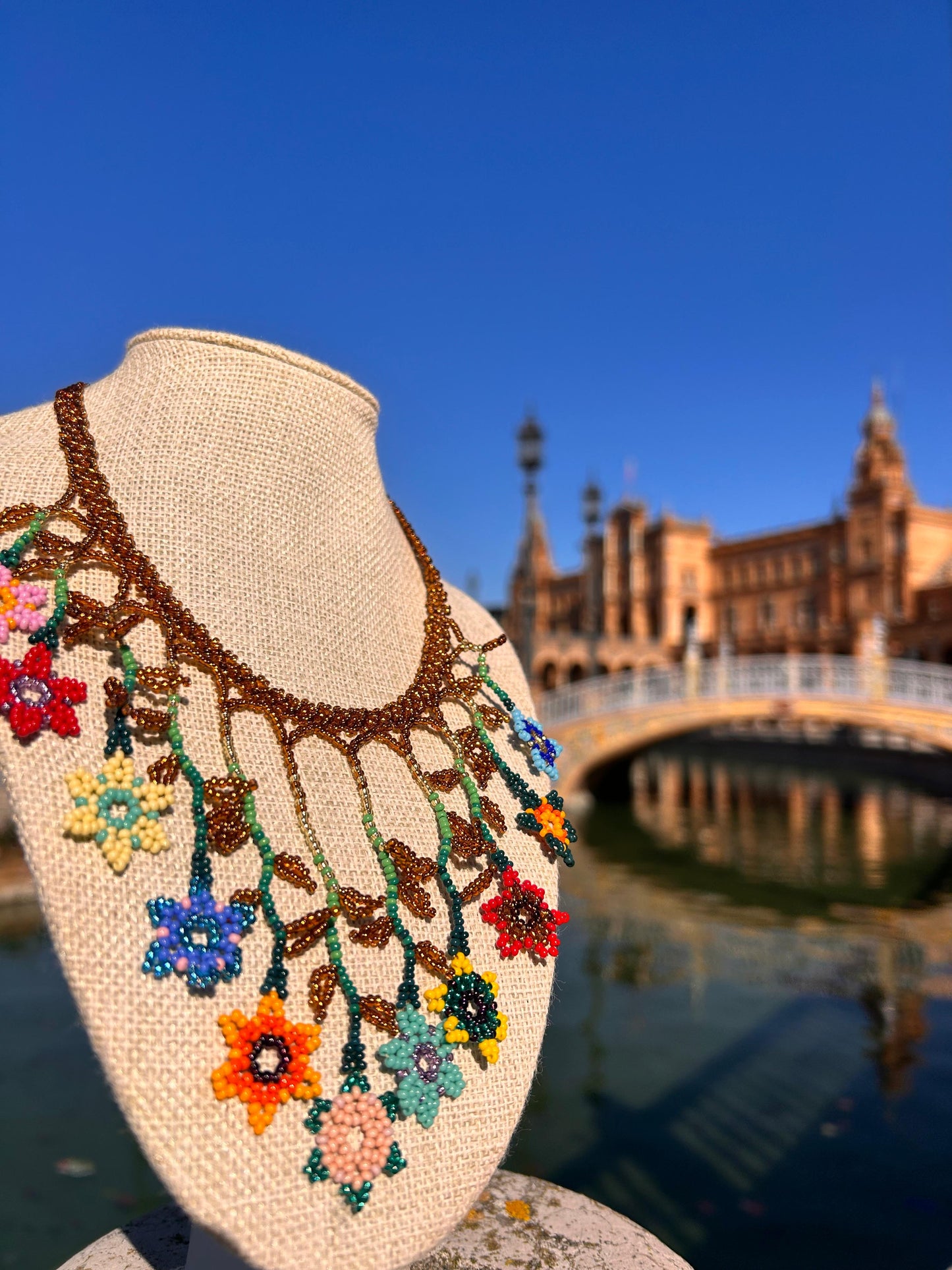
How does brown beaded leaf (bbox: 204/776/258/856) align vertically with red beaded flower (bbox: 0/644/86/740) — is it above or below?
below

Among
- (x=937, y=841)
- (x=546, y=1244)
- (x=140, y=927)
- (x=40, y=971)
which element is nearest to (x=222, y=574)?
(x=140, y=927)

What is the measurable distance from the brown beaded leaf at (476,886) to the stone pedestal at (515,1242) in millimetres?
712

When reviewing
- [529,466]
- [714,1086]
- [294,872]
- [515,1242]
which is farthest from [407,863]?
[529,466]

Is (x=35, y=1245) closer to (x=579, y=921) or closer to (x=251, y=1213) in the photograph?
(x=251, y=1213)

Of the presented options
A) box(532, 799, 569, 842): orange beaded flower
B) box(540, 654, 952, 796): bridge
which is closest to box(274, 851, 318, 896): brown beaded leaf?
box(532, 799, 569, 842): orange beaded flower

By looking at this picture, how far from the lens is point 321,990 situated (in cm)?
111

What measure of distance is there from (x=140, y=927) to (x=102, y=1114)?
3.20 meters

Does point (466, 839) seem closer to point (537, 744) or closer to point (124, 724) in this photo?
point (537, 744)

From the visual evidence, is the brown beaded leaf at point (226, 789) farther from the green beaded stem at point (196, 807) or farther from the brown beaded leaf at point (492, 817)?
the brown beaded leaf at point (492, 817)

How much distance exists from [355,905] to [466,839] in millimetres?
230

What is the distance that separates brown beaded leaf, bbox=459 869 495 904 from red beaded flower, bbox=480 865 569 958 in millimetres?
23

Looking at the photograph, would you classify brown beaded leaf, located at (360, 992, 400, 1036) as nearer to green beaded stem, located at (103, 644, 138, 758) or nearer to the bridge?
green beaded stem, located at (103, 644, 138, 758)

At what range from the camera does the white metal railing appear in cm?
1178

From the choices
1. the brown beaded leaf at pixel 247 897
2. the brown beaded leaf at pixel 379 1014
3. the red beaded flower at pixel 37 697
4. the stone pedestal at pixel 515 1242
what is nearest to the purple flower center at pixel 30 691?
the red beaded flower at pixel 37 697
